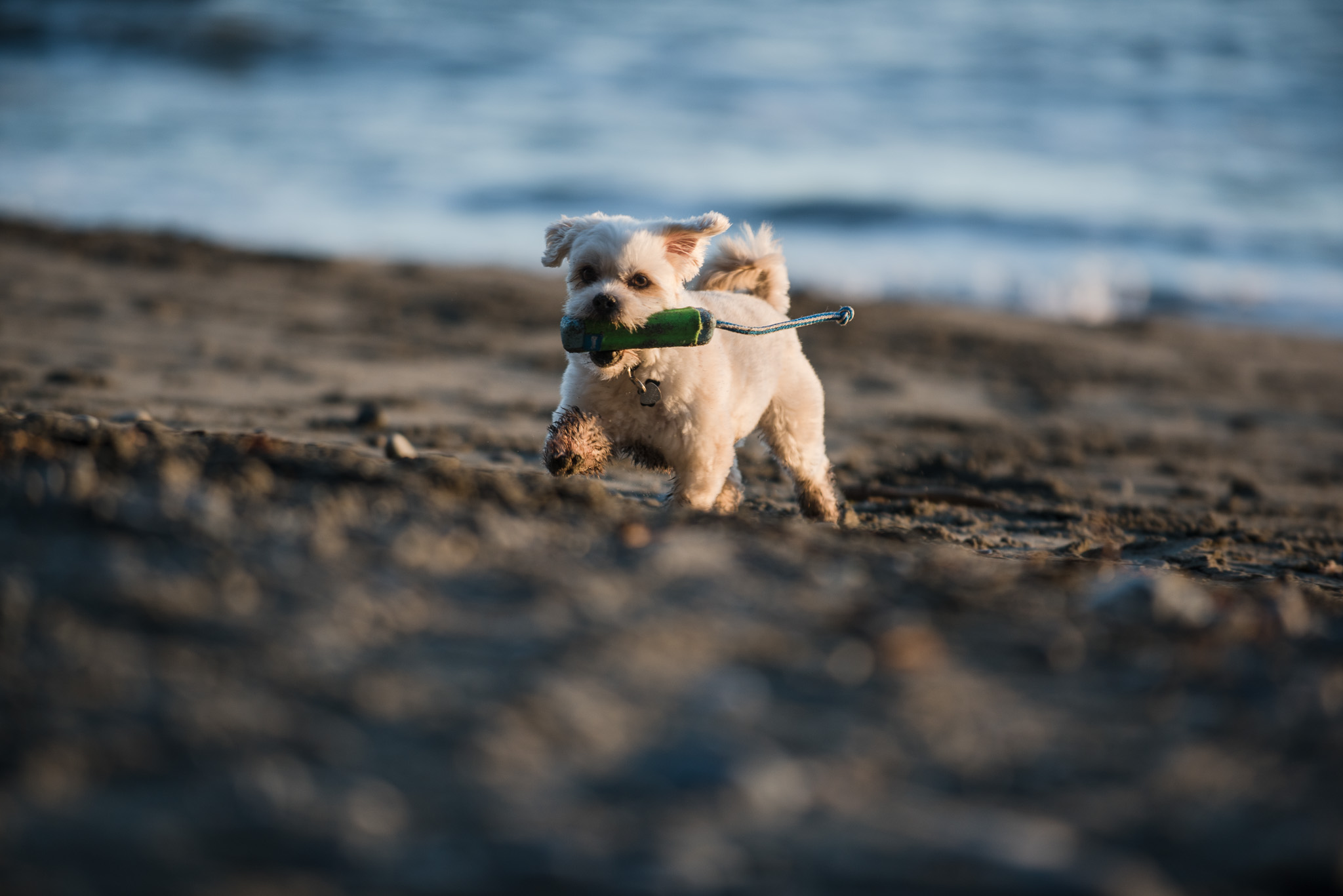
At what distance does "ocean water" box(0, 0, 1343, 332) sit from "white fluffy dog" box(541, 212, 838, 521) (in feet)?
28.1

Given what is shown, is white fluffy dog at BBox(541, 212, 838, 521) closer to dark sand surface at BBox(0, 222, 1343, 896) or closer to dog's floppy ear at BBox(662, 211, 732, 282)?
dog's floppy ear at BBox(662, 211, 732, 282)

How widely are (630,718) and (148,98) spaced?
24010 millimetres

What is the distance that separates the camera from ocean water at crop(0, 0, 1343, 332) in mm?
15086

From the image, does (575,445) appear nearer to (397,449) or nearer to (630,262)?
(630,262)

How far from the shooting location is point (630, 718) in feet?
7.14


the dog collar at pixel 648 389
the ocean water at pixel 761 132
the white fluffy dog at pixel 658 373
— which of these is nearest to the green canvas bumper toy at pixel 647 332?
the white fluffy dog at pixel 658 373

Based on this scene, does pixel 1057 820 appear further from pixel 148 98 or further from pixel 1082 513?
pixel 148 98

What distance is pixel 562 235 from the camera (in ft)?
16.6

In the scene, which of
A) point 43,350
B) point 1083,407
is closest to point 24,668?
point 43,350

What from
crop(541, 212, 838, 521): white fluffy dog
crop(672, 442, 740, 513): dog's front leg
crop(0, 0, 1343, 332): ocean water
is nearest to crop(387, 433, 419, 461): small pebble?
crop(541, 212, 838, 521): white fluffy dog

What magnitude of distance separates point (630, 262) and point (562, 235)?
57 centimetres

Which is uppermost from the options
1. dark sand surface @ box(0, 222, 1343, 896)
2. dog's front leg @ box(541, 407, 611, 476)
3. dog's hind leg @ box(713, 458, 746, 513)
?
dog's front leg @ box(541, 407, 611, 476)

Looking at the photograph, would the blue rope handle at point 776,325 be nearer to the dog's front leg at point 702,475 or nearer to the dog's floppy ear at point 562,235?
the dog's front leg at point 702,475

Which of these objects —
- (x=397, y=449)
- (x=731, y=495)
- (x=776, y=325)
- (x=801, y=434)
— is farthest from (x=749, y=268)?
(x=397, y=449)
